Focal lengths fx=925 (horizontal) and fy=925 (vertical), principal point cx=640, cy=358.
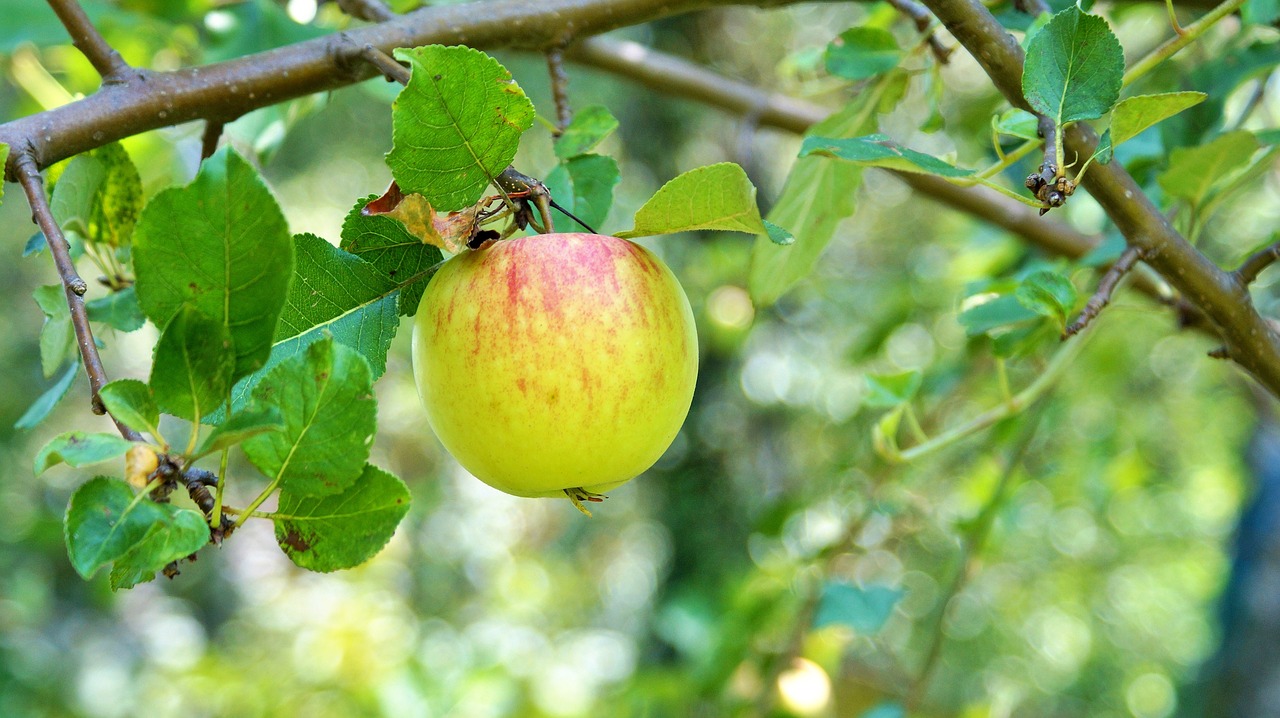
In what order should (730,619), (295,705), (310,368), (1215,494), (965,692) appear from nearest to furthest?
(310,368) < (730,619) < (295,705) < (965,692) < (1215,494)

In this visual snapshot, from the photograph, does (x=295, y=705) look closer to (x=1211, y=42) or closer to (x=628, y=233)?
(x=628, y=233)

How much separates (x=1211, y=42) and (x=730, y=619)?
0.99 meters

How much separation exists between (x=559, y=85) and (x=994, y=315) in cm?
34

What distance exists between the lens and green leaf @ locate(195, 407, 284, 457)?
0.27m

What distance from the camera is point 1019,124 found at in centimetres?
43

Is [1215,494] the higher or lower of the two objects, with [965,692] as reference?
higher

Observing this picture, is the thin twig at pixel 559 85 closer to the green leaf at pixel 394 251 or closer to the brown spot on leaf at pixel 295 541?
the green leaf at pixel 394 251

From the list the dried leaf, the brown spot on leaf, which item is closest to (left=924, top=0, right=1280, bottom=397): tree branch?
the dried leaf

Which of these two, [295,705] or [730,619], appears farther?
[295,705]

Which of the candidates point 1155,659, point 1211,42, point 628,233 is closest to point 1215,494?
point 1155,659

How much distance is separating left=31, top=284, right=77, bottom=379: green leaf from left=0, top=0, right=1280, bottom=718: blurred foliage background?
1.09ft

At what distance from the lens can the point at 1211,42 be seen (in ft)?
4.03

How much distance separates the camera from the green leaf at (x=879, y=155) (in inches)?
15.2

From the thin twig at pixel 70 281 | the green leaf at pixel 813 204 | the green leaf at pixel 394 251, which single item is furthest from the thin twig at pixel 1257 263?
the thin twig at pixel 70 281
